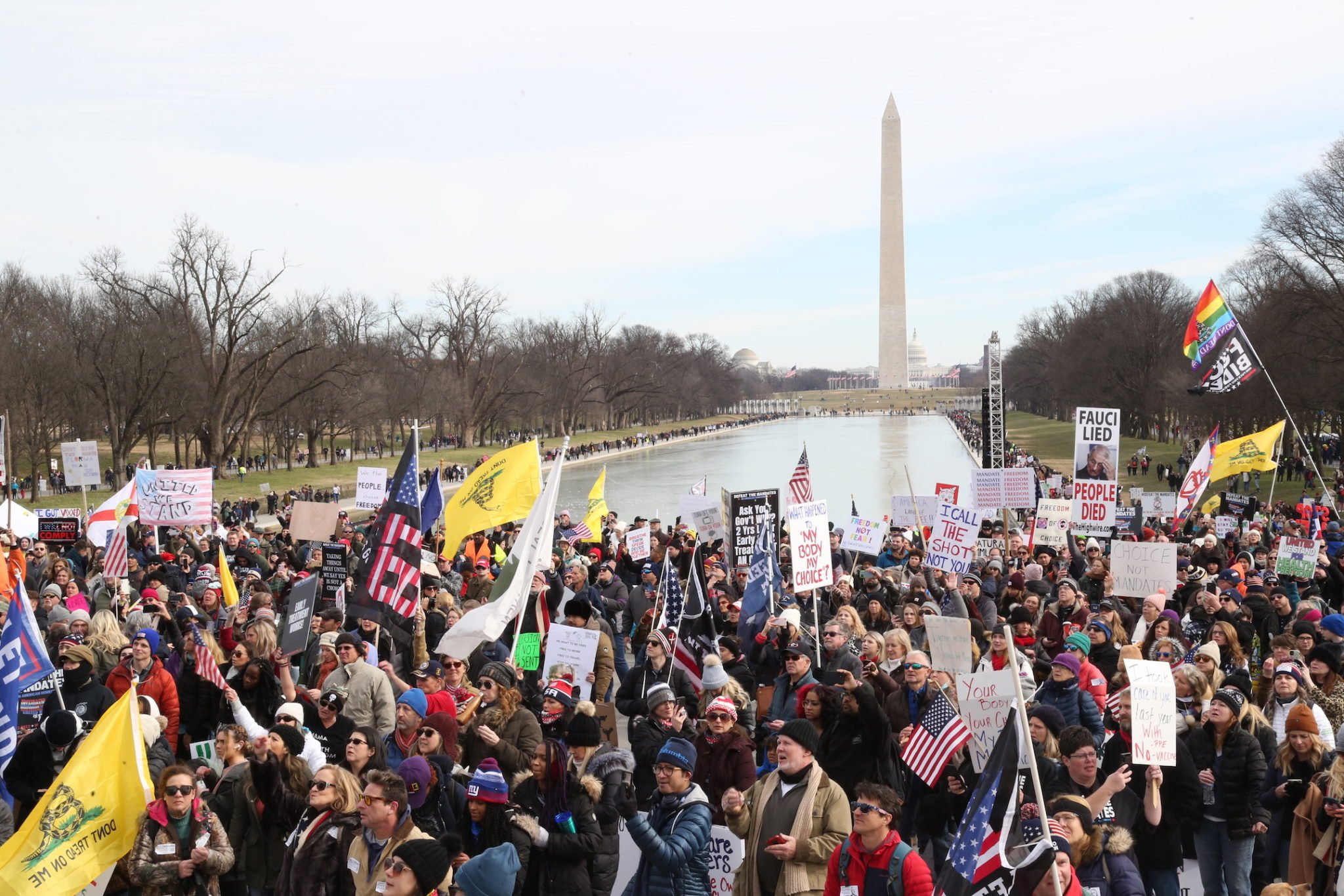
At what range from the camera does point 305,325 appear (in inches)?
3342

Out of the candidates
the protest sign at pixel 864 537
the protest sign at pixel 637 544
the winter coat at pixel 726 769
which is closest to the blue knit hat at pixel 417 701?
the winter coat at pixel 726 769

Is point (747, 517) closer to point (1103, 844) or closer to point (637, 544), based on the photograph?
point (637, 544)

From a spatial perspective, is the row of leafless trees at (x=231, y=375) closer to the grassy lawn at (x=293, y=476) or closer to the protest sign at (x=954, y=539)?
the grassy lawn at (x=293, y=476)

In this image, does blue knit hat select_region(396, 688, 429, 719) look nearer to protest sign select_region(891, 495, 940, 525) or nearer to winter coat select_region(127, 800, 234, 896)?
winter coat select_region(127, 800, 234, 896)

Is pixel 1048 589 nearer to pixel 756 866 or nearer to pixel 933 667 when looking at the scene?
pixel 933 667

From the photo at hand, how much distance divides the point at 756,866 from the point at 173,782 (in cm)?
272

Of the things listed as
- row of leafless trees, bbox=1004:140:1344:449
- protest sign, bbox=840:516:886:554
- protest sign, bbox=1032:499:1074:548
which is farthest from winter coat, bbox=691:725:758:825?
row of leafless trees, bbox=1004:140:1344:449

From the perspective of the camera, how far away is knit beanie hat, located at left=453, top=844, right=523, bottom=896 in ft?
16.0

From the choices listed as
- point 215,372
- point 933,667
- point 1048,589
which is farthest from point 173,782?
point 215,372

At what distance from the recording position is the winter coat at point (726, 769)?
21.1 feet

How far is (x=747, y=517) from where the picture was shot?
50.8 feet

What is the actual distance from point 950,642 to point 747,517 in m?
7.42

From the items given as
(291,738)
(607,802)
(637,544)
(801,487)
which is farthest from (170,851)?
(637,544)

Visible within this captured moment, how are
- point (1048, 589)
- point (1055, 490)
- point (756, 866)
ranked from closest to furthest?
point (756, 866) < point (1048, 589) < point (1055, 490)
